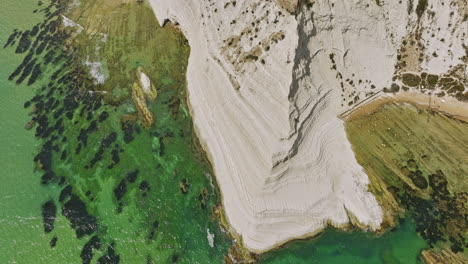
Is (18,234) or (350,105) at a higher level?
(18,234)

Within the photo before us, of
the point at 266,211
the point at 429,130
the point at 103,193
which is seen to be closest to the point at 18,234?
the point at 103,193

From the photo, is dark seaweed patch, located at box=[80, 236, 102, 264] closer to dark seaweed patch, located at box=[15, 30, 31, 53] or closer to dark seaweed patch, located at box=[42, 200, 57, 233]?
dark seaweed patch, located at box=[42, 200, 57, 233]

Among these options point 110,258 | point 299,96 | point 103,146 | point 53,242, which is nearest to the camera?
point 299,96

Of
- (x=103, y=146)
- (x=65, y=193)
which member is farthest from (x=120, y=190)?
(x=65, y=193)

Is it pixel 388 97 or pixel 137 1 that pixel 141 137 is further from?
pixel 388 97

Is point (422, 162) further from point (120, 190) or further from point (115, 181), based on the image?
point (115, 181)
